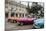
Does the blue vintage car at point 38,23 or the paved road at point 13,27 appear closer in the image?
the paved road at point 13,27

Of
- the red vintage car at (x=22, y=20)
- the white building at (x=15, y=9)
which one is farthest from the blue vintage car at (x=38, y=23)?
the white building at (x=15, y=9)

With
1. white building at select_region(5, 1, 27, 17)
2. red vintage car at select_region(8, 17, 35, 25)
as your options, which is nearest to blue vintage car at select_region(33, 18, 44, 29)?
red vintage car at select_region(8, 17, 35, 25)

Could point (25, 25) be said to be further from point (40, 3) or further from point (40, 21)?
point (40, 3)

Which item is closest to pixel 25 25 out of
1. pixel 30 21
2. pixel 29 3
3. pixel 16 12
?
pixel 30 21

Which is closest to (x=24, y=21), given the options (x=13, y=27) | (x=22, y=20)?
(x=22, y=20)

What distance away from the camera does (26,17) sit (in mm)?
1783

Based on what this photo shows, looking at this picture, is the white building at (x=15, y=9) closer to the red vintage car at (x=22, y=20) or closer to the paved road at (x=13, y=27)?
the red vintage car at (x=22, y=20)

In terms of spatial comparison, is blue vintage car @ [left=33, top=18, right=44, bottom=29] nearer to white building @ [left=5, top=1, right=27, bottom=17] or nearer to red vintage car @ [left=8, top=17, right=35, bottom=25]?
red vintage car @ [left=8, top=17, right=35, bottom=25]

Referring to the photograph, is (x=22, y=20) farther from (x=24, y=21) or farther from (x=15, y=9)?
(x=15, y=9)

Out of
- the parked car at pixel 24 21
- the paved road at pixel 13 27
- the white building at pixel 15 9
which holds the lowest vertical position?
the paved road at pixel 13 27

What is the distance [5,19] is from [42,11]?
2.55 feet

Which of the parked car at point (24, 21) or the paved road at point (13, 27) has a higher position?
the parked car at point (24, 21)
